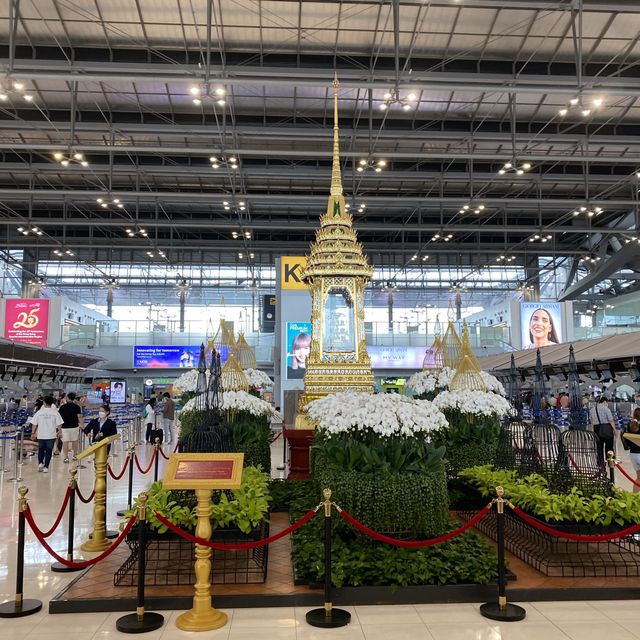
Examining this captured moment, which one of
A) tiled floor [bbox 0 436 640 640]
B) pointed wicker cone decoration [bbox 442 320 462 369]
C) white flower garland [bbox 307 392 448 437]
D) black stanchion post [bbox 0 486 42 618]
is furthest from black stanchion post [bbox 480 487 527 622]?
pointed wicker cone decoration [bbox 442 320 462 369]

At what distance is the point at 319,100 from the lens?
16.6 m

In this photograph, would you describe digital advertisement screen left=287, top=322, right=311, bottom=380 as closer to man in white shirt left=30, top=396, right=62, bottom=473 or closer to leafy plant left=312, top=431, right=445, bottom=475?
man in white shirt left=30, top=396, right=62, bottom=473

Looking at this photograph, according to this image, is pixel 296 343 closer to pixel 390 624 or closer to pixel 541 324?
pixel 541 324

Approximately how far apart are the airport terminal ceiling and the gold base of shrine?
9536 mm

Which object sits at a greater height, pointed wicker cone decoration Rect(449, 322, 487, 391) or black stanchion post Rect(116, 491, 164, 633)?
pointed wicker cone decoration Rect(449, 322, 487, 391)

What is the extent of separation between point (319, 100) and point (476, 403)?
36.6 ft

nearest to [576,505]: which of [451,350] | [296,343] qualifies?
[451,350]

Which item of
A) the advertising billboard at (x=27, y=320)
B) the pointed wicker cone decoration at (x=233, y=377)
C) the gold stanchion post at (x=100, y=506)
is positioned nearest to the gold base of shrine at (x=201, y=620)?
the gold stanchion post at (x=100, y=506)

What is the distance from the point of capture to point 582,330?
2927 centimetres

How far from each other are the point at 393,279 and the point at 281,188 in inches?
563

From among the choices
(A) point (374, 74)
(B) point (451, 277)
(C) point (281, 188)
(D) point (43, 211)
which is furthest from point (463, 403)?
(B) point (451, 277)

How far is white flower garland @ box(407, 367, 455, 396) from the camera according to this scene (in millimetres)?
11164

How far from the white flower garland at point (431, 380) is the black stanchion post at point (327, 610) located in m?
6.68

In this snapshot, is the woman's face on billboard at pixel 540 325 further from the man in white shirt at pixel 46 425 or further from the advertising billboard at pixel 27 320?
the man in white shirt at pixel 46 425
